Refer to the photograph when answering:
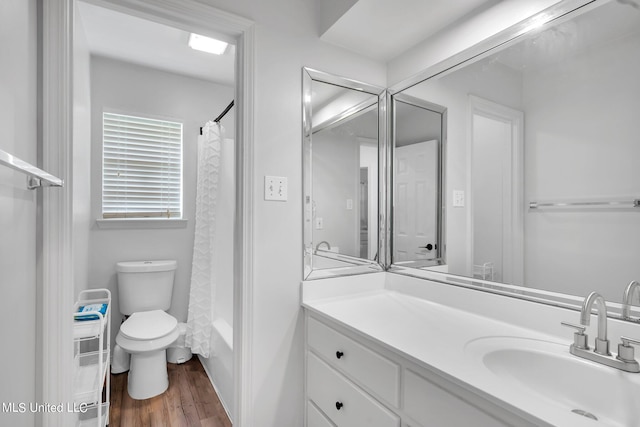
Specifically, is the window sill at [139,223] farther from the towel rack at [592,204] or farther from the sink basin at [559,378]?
the towel rack at [592,204]

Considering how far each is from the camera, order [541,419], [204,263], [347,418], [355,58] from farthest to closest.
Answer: [204,263] < [355,58] < [347,418] < [541,419]

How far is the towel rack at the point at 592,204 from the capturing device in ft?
3.15

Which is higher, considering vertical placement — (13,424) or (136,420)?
(13,424)

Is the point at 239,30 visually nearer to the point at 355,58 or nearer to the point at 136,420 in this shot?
the point at 355,58

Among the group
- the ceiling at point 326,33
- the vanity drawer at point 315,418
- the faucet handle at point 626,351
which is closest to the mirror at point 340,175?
the ceiling at point 326,33

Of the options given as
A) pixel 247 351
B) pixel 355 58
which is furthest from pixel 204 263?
pixel 355 58

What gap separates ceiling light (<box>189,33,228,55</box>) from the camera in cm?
218

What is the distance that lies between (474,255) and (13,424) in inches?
65.6

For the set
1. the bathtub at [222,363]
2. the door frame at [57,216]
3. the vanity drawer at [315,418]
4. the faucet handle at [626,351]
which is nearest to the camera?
the faucet handle at [626,351]

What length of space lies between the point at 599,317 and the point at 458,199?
2.46 feet

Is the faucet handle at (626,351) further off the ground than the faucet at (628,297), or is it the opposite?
the faucet at (628,297)

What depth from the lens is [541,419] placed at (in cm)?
64

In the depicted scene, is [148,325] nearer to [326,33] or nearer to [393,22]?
[326,33]

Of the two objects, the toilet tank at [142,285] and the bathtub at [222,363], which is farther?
the toilet tank at [142,285]
